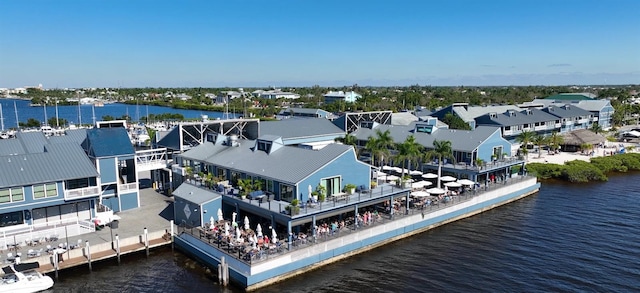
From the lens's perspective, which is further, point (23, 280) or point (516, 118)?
point (516, 118)

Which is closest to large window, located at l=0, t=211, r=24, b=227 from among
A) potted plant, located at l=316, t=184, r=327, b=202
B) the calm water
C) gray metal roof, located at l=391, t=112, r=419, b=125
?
the calm water

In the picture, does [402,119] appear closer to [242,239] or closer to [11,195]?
[242,239]

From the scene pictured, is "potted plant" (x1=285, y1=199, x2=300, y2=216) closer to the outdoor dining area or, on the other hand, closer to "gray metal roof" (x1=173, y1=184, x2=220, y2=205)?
the outdoor dining area

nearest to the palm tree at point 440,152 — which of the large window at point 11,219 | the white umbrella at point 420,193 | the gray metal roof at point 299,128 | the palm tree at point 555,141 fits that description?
the white umbrella at point 420,193

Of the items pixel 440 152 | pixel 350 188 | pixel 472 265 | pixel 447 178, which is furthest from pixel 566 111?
pixel 350 188

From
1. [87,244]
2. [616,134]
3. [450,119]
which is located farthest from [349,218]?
[616,134]

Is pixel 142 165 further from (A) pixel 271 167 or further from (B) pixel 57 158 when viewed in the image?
(A) pixel 271 167
